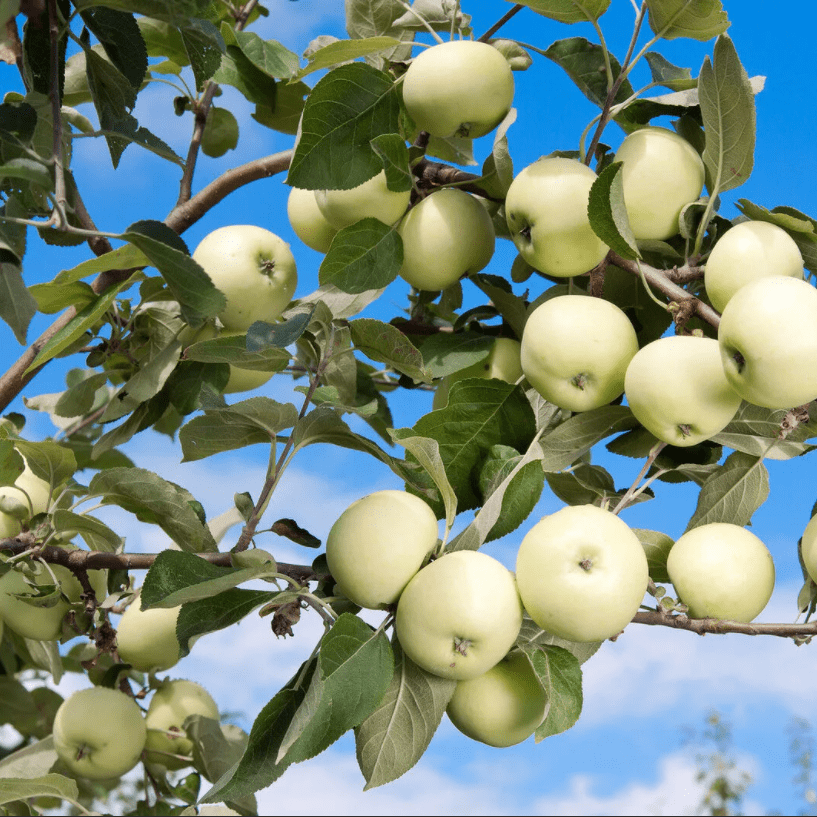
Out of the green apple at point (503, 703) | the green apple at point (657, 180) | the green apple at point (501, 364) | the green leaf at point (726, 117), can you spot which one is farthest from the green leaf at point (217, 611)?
the green leaf at point (726, 117)

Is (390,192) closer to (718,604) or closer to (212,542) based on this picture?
(212,542)

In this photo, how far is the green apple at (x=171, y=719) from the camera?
75.5 inches

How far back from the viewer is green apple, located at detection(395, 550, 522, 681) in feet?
3.58

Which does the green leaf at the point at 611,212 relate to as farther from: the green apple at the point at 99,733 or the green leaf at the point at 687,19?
the green apple at the point at 99,733

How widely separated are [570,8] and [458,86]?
20 cm

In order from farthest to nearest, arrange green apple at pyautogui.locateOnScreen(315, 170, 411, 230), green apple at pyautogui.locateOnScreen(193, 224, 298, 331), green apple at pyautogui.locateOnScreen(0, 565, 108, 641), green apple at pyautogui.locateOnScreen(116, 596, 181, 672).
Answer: green apple at pyautogui.locateOnScreen(116, 596, 181, 672)
green apple at pyautogui.locateOnScreen(0, 565, 108, 641)
green apple at pyautogui.locateOnScreen(193, 224, 298, 331)
green apple at pyautogui.locateOnScreen(315, 170, 411, 230)

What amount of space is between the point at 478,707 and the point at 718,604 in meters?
0.37

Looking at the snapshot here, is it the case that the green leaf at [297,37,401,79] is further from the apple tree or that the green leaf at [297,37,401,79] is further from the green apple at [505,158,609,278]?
the green apple at [505,158,609,278]

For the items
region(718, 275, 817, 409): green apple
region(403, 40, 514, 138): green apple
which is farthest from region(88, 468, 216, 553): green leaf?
region(718, 275, 817, 409): green apple

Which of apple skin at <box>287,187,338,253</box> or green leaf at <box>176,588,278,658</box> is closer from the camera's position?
green leaf at <box>176,588,278,658</box>

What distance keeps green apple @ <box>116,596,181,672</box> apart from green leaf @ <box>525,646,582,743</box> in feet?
3.11

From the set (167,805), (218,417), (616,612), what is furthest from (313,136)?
(167,805)

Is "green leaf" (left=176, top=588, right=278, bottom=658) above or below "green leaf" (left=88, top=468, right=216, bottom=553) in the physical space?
below

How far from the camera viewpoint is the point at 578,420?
1.31m
